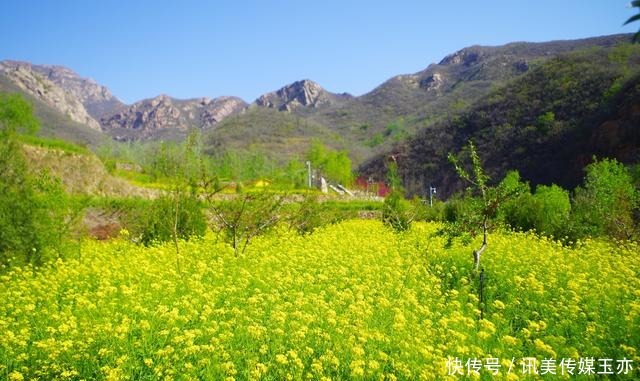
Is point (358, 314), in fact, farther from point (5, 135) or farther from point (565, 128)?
point (565, 128)

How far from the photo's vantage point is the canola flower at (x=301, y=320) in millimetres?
4988

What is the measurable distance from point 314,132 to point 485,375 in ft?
458

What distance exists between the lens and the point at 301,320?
6.00m

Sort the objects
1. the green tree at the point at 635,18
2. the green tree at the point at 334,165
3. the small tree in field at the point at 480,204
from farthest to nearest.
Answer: the green tree at the point at 334,165 → the small tree in field at the point at 480,204 → the green tree at the point at 635,18

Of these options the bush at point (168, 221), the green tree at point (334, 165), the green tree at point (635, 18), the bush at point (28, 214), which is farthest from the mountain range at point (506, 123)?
the green tree at point (635, 18)

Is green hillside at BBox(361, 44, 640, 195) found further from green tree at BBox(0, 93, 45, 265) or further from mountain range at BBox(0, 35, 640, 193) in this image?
green tree at BBox(0, 93, 45, 265)

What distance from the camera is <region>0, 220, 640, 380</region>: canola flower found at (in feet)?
16.4

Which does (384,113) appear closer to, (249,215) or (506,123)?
(506,123)

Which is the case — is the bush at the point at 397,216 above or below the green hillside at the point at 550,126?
below

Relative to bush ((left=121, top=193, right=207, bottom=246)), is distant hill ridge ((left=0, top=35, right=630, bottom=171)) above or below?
above

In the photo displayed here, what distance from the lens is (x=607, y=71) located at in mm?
62156

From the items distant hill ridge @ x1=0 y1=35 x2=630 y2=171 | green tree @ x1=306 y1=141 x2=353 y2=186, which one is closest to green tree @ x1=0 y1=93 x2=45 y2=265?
green tree @ x1=306 y1=141 x2=353 y2=186

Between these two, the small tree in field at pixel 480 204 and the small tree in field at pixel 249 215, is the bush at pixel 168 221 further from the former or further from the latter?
the small tree in field at pixel 480 204

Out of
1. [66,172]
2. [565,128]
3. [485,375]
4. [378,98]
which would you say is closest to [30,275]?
[485,375]
